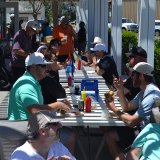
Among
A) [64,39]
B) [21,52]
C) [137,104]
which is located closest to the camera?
[137,104]

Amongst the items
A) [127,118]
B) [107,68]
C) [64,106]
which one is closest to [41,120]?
[127,118]

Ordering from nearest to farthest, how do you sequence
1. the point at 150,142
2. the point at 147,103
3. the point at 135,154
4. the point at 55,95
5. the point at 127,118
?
the point at 150,142
the point at 135,154
the point at 147,103
the point at 127,118
the point at 55,95

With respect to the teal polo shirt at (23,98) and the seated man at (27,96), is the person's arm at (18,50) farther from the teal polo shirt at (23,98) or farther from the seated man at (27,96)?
the teal polo shirt at (23,98)

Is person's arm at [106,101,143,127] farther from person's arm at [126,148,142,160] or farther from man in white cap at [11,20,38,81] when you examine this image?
man in white cap at [11,20,38,81]

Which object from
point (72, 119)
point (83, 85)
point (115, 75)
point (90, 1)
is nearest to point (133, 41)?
point (90, 1)

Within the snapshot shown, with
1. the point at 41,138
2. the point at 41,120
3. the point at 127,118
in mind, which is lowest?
the point at 127,118

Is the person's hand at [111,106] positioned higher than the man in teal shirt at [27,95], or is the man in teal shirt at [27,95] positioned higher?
the man in teal shirt at [27,95]

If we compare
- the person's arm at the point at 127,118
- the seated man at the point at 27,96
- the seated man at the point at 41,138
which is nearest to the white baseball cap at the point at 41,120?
the seated man at the point at 41,138

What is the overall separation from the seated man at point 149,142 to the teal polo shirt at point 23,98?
41.6 inches

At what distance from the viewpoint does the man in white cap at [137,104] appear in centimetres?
516

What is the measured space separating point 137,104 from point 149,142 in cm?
152

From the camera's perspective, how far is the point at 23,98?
501 cm

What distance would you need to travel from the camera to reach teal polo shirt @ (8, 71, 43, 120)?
501 centimetres

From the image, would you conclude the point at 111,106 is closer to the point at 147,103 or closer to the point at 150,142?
the point at 147,103
